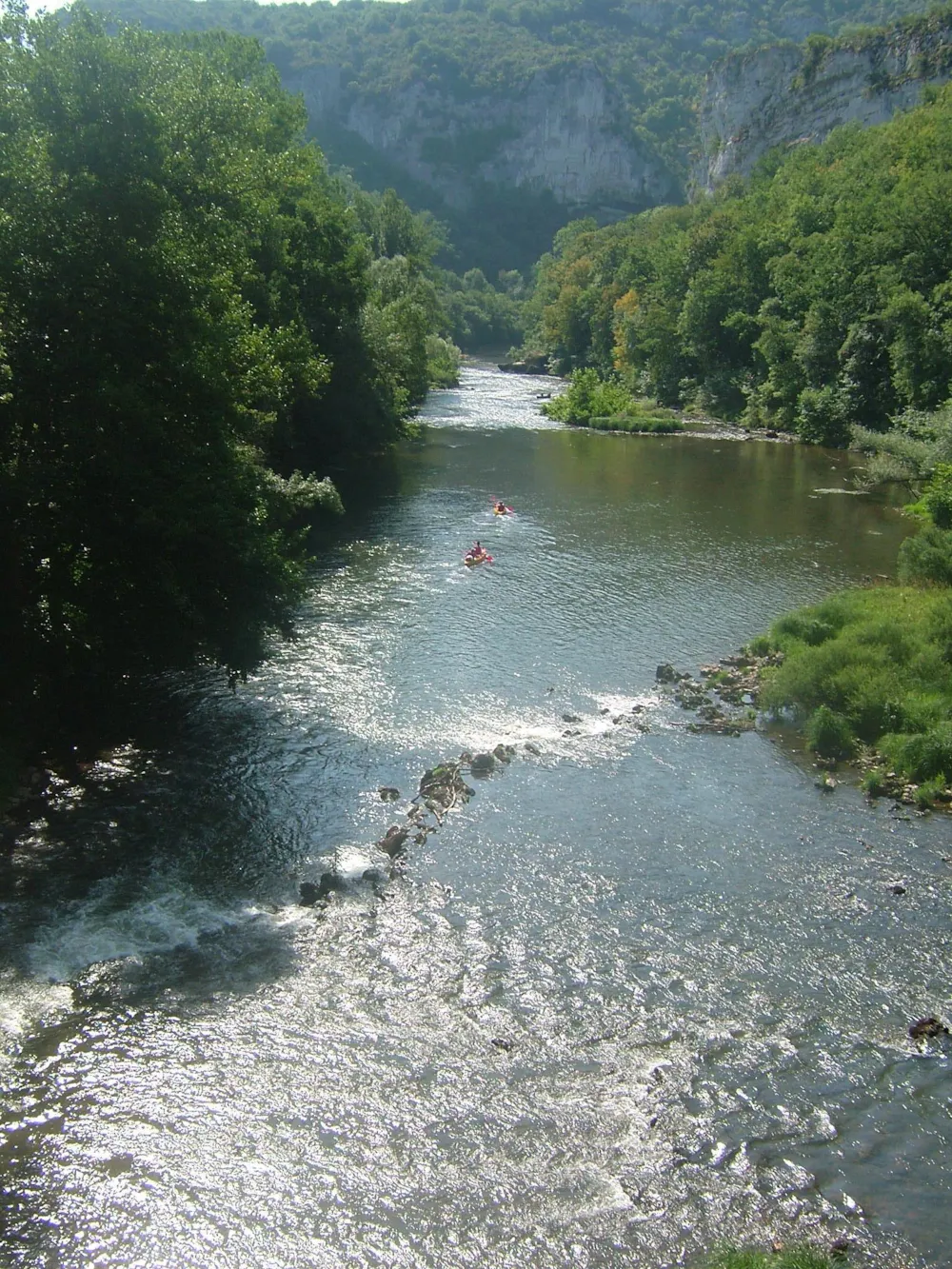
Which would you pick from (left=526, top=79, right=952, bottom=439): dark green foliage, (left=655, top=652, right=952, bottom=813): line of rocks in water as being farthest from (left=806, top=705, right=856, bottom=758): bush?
(left=526, top=79, right=952, bottom=439): dark green foliage

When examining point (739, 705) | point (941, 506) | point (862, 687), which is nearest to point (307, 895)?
point (739, 705)

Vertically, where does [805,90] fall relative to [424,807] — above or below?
above

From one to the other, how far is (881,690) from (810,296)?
170 ft

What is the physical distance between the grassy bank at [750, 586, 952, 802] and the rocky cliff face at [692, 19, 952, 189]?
85497mm

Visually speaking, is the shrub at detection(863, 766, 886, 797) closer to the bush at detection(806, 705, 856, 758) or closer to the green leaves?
the bush at detection(806, 705, 856, 758)

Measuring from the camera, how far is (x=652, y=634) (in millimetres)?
27062

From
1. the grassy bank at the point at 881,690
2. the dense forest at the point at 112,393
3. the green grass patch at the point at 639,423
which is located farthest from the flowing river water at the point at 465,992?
the green grass patch at the point at 639,423

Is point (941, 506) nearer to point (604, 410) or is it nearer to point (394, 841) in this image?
point (394, 841)

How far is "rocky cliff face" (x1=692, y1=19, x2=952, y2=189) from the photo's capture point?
96.2 m

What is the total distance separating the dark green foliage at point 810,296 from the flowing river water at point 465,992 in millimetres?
36834

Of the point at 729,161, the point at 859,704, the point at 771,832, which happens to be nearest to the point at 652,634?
the point at 859,704

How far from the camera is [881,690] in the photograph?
66.5 ft

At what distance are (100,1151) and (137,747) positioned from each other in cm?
1001

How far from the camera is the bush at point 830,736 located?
1984cm
